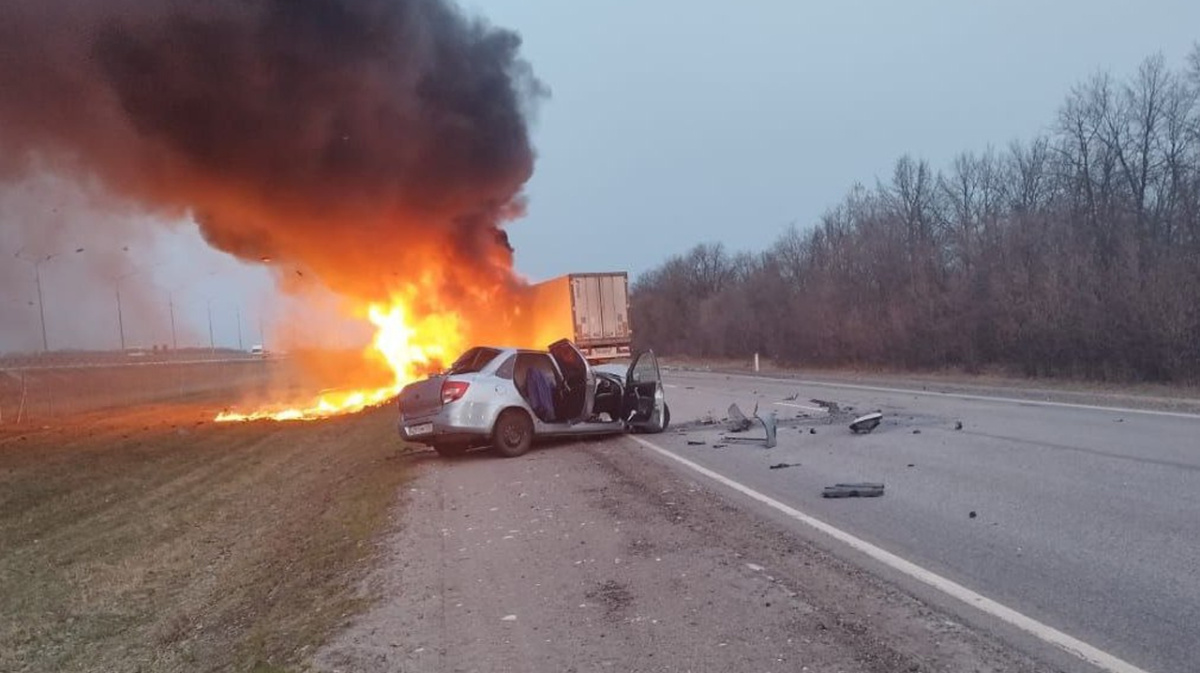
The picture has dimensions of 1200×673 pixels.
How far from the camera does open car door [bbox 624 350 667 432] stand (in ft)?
45.8

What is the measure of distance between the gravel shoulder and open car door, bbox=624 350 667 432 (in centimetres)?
544

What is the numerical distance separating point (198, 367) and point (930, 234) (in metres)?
43.3

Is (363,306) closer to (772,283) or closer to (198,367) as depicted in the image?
(772,283)

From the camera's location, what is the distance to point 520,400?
40.5ft

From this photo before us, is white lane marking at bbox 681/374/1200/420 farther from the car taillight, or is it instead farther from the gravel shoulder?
the car taillight

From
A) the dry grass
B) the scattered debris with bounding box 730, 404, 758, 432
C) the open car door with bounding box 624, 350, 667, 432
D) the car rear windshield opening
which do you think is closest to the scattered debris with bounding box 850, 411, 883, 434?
the scattered debris with bounding box 730, 404, 758, 432

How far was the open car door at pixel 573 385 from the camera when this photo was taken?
13.0 meters

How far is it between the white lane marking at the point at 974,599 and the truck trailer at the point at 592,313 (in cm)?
1788

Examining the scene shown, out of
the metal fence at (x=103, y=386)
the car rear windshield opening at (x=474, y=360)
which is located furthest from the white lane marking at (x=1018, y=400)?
the metal fence at (x=103, y=386)

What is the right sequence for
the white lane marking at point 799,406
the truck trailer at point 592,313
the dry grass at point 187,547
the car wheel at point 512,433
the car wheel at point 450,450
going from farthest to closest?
Result: the truck trailer at point 592,313
the white lane marking at point 799,406
the car wheel at point 450,450
the car wheel at point 512,433
the dry grass at point 187,547

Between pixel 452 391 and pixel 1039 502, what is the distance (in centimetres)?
702

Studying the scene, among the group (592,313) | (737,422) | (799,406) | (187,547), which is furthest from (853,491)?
(592,313)

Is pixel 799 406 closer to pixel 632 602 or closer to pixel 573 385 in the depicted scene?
pixel 573 385

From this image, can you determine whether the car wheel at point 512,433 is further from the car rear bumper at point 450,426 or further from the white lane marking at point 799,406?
the white lane marking at point 799,406
